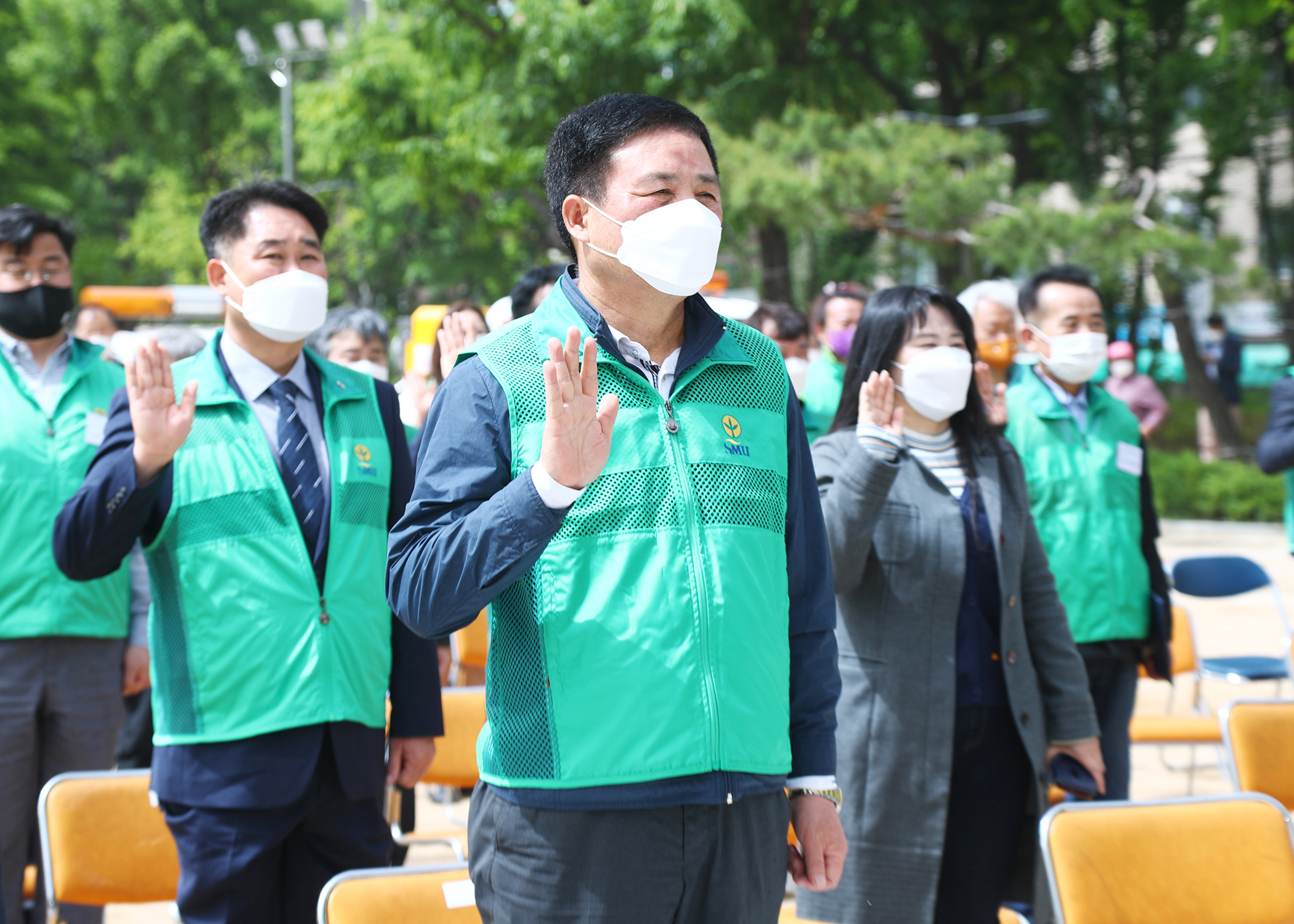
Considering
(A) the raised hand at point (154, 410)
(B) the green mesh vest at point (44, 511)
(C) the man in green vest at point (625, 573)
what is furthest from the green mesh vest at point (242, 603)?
(B) the green mesh vest at point (44, 511)

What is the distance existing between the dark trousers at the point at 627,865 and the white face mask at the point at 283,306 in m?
1.42

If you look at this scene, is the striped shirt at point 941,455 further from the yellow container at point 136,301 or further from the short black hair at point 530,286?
the yellow container at point 136,301

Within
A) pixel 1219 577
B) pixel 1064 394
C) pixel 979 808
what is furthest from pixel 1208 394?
pixel 979 808

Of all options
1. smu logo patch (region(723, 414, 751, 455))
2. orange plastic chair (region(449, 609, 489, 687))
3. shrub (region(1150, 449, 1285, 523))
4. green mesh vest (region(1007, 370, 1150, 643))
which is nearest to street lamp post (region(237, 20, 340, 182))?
shrub (region(1150, 449, 1285, 523))

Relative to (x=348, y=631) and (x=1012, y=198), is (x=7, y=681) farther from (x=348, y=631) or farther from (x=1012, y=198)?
(x=1012, y=198)

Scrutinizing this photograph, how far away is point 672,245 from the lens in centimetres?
180

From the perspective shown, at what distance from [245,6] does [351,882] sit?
34.3 m

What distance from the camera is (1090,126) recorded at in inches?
645

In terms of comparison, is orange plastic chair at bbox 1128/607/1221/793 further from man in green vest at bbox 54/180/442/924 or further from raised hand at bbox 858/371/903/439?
man in green vest at bbox 54/180/442/924

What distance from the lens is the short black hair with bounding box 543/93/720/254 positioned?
184 centimetres

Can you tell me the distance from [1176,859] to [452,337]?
7.60ft

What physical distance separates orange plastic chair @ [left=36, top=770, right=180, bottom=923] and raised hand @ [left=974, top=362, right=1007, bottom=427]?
2321 mm

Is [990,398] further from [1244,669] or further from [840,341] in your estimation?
[1244,669]

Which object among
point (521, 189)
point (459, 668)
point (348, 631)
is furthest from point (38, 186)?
point (348, 631)
